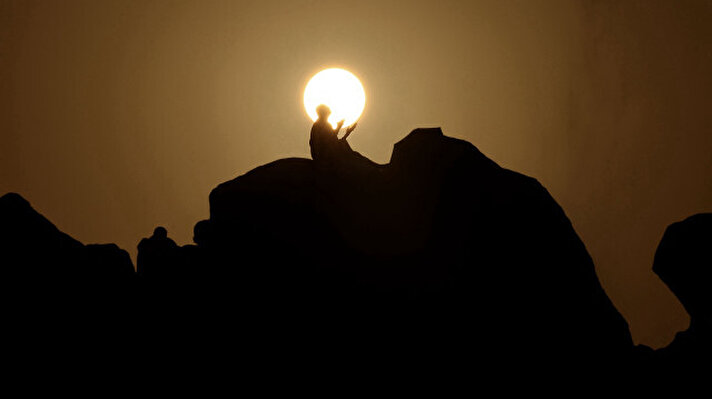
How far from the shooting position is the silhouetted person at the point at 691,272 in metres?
15.8

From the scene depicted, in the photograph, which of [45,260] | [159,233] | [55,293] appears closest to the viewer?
[55,293]

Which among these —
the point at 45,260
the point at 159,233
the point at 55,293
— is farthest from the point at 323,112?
the point at 55,293

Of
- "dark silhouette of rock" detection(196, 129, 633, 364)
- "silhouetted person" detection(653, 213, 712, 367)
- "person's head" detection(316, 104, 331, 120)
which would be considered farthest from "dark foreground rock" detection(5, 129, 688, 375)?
"person's head" detection(316, 104, 331, 120)

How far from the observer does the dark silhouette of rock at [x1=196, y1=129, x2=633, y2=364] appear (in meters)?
15.0

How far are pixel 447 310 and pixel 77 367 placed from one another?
9118mm

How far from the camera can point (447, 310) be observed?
49.3ft

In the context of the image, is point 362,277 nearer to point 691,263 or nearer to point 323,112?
point 323,112

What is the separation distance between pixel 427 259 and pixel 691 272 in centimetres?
755

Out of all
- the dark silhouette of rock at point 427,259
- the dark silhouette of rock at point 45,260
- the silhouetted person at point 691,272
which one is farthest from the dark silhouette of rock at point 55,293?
the silhouetted person at point 691,272

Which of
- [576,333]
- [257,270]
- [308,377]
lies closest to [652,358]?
[576,333]

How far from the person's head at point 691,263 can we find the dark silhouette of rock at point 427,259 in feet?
8.45

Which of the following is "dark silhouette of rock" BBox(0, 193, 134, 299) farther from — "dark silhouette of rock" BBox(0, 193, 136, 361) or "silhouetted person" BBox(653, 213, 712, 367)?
"silhouetted person" BBox(653, 213, 712, 367)

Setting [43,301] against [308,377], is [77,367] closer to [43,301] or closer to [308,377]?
[43,301]

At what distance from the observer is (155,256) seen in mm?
15875
